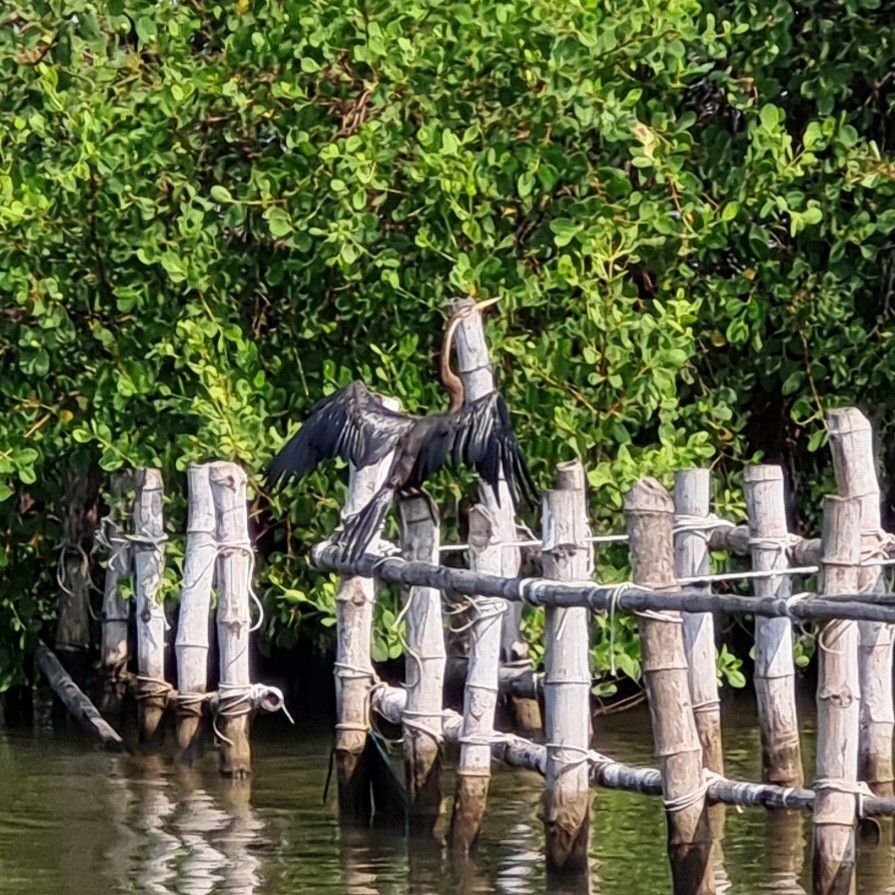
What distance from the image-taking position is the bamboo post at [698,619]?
10594 millimetres

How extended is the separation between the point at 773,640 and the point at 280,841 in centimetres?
262

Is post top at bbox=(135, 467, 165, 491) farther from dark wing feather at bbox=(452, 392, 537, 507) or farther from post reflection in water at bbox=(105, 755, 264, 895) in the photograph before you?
dark wing feather at bbox=(452, 392, 537, 507)

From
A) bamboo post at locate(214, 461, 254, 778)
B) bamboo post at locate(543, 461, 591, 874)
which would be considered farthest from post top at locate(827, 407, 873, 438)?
bamboo post at locate(214, 461, 254, 778)

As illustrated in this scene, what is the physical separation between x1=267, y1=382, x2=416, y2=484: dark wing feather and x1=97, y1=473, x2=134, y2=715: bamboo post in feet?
10.7

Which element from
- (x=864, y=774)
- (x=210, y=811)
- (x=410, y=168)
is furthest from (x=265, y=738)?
(x=864, y=774)

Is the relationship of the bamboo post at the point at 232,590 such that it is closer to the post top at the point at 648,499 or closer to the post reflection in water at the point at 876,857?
the post reflection in water at the point at 876,857

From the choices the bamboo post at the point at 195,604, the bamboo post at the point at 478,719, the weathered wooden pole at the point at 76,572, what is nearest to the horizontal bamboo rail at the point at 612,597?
the bamboo post at the point at 478,719

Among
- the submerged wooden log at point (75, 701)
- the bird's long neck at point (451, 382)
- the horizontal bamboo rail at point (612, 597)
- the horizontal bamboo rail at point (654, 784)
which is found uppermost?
the bird's long neck at point (451, 382)

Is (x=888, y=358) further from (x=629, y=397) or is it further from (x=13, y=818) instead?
(x=13, y=818)

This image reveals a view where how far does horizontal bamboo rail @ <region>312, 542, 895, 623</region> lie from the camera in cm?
812

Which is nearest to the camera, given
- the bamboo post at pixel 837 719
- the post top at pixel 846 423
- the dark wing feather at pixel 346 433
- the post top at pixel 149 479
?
the bamboo post at pixel 837 719

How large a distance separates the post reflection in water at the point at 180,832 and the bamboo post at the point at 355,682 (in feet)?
1.66

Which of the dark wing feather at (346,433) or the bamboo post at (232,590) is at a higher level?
the dark wing feather at (346,433)

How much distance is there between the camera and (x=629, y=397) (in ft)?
42.2
